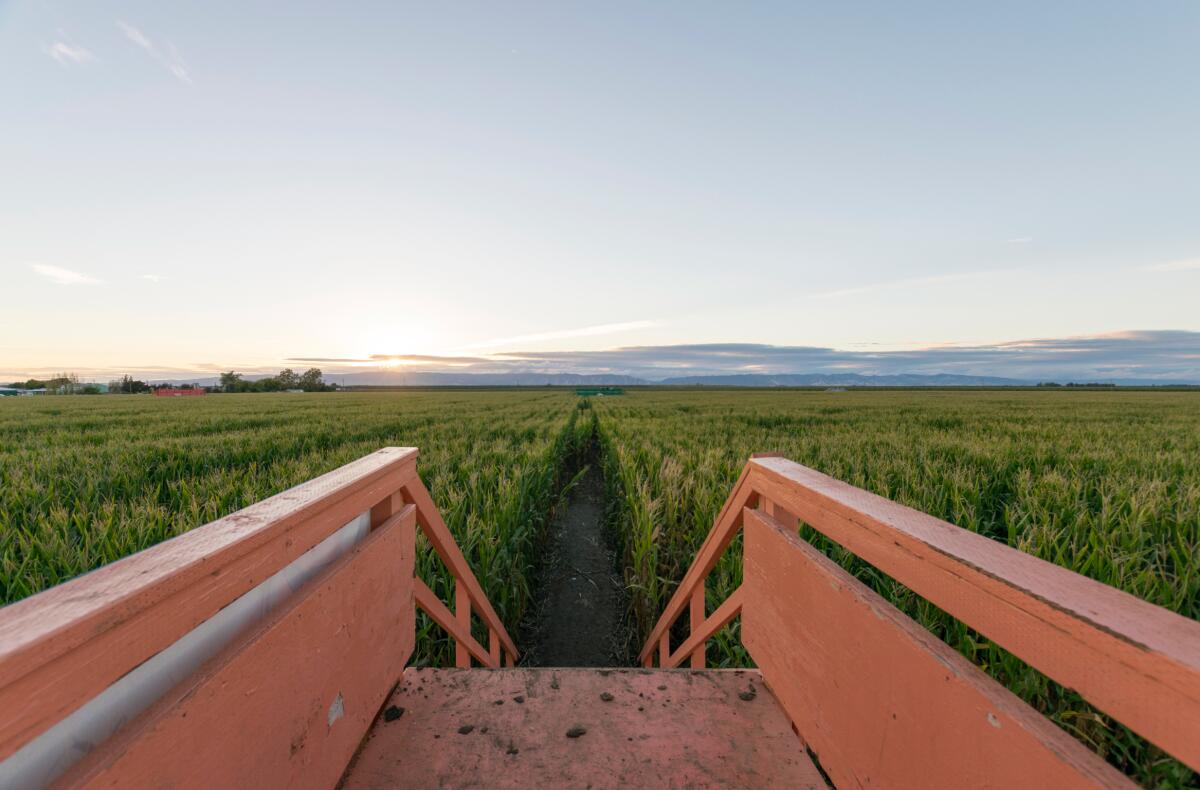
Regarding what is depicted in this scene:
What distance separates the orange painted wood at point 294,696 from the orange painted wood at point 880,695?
4.01 feet

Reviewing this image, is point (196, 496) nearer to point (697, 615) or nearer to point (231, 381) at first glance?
point (697, 615)

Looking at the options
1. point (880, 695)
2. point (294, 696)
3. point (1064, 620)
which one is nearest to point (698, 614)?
point (880, 695)

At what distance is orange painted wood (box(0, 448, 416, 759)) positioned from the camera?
0.51m

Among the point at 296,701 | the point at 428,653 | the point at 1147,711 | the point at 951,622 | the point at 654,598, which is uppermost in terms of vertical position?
the point at 1147,711

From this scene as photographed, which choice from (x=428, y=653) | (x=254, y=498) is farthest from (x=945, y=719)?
(x=254, y=498)

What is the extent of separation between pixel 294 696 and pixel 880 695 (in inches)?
49.4

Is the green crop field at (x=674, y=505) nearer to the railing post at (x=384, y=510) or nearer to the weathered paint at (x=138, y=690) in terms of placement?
the railing post at (x=384, y=510)

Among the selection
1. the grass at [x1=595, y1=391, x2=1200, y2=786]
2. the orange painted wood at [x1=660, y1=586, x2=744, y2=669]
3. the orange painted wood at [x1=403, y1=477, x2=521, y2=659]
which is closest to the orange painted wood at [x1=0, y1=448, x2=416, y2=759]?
the orange painted wood at [x1=403, y1=477, x2=521, y2=659]

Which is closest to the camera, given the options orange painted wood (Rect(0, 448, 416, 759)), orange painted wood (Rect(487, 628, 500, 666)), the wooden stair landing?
orange painted wood (Rect(0, 448, 416, 759))

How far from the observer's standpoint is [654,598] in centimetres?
388

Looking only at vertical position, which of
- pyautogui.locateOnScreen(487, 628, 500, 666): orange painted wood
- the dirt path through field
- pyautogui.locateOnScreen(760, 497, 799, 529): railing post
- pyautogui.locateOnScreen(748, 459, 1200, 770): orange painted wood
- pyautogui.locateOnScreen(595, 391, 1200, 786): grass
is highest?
pyautogui.locateOnScreen(748, 459, 1200, 770): orange painted wood

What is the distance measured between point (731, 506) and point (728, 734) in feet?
2.53

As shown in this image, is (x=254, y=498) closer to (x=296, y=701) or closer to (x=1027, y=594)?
(x=296, y=701)

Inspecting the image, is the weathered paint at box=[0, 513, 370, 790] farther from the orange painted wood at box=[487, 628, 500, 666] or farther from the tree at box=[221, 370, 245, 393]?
the tree at box=[221, 370, 245, 393]
